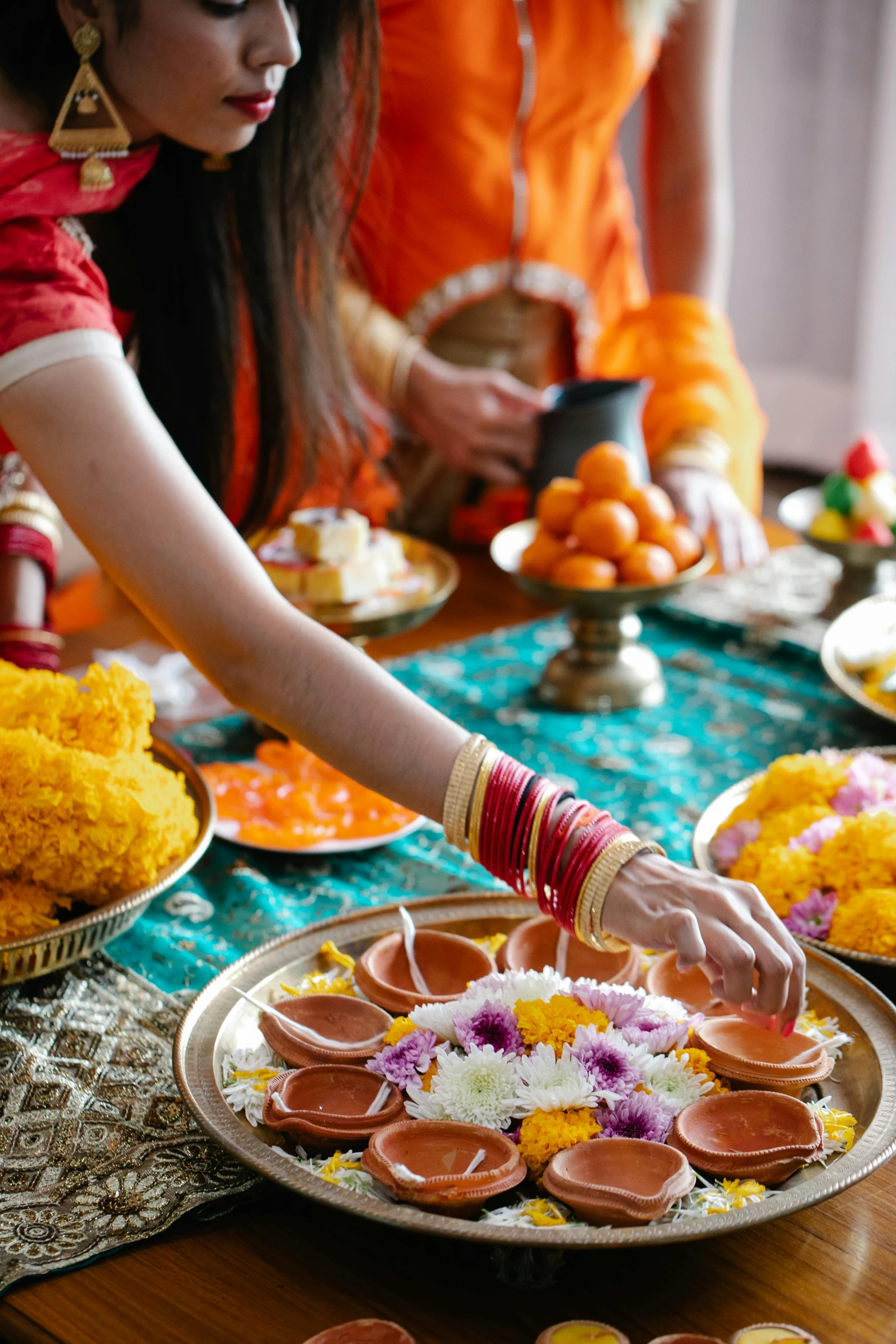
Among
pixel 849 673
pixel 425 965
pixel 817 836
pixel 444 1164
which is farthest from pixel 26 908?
pixel 849 673

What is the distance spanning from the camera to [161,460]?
972mm

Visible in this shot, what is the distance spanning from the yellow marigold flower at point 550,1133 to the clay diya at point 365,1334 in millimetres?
116

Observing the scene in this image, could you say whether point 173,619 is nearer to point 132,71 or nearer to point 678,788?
point 132,71

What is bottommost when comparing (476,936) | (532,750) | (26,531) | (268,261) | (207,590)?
(532,750)

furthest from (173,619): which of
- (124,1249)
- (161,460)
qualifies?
(124,1249)

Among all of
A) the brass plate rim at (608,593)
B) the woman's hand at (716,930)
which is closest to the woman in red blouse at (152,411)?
the woman's hand at (716,930)

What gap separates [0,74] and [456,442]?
3.04ft

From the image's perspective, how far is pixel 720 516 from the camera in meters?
1.84

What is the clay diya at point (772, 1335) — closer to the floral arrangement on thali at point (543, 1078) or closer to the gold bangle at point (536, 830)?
the floral arrangement on thali at point (543, 1078)

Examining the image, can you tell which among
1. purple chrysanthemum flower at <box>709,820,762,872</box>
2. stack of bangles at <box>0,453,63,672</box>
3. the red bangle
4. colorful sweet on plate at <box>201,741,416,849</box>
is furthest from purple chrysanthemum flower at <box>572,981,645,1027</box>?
the red bangle

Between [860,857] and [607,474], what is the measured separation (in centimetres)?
70

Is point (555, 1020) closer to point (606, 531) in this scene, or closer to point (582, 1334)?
point (582, 1334)

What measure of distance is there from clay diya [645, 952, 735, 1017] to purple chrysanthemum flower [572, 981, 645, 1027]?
0.07 meters

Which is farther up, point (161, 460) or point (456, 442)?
point (161, 460)
